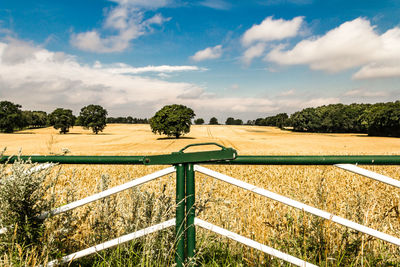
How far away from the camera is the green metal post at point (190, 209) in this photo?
7.07 ft

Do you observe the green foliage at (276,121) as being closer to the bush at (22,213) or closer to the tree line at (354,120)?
the tree line at (354,120)

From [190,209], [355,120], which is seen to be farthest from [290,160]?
[355,120]

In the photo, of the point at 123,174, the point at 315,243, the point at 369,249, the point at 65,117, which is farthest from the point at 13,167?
the point at 65,117

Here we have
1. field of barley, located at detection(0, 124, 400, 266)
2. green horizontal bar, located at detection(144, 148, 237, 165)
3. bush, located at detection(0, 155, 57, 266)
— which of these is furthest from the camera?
field of barley, located at detection(0, 124, 400, 266)

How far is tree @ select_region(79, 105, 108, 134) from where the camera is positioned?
239 ft

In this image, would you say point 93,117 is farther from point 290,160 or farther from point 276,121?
point 276,121

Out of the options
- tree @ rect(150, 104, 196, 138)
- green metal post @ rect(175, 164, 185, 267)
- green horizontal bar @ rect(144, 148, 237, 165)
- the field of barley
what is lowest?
the field of barley

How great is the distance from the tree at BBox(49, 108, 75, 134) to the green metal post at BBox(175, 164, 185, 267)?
262ft

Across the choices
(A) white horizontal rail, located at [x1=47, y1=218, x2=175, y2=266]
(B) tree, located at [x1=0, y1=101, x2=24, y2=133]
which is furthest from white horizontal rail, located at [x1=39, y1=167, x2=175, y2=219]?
(B) tree, located at [x1=0, y1=101, x2=24, y2=133]

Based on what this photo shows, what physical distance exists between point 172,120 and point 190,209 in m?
54.5

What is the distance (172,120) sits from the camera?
5625 cm

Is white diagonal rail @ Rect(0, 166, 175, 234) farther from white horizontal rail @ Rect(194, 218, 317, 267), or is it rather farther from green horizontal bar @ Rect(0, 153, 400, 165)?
white horizontal rail @ Rect(194, 218, 317, 267)

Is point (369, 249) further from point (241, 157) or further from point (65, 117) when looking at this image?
point (65, 117)

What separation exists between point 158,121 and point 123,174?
4794 cm
